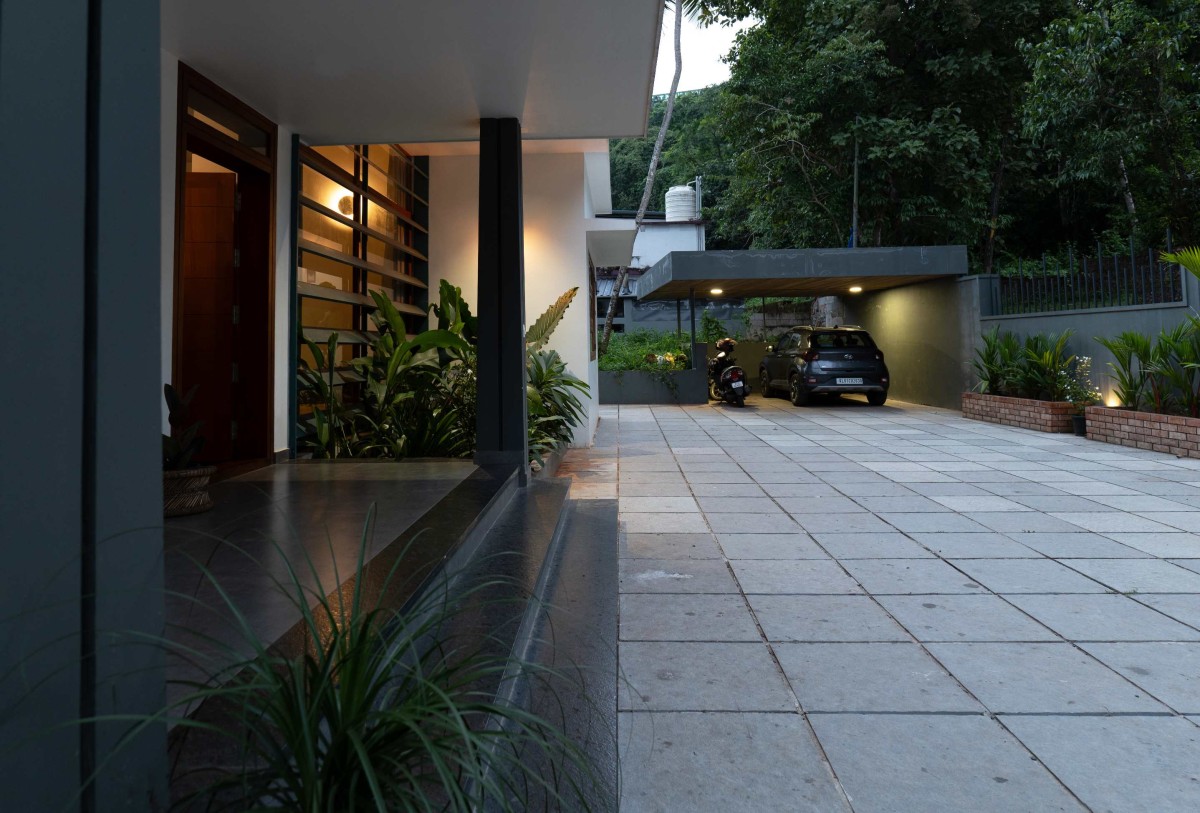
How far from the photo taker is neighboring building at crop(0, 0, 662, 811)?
49.6 inches

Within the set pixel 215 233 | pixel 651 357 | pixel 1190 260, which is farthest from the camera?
pixel 651 357

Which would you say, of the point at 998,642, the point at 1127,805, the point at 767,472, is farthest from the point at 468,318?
the point at 1127,805

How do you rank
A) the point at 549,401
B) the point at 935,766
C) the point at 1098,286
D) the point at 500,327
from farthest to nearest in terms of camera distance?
the point at 1098,286 < the point at 549,401 < the point at 500,327 < the point at 935,766

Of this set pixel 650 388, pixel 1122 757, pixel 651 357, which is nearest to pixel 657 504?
pixel 1122 757

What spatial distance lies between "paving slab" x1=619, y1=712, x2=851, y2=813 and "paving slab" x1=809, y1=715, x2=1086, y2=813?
79mm

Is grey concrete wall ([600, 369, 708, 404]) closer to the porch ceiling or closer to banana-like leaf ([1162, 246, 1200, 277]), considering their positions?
banana-like leaf ([1162, 246, 1200, 277])

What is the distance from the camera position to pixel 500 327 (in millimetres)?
6332

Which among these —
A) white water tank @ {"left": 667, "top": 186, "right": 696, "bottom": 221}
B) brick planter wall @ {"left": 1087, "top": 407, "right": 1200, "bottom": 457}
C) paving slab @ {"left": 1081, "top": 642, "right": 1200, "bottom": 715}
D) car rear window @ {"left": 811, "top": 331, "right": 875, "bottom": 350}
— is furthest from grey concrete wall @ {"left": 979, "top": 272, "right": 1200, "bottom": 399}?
white water tank @ {"left": 667, "top": 186, "right": 696, "bottom": 221}

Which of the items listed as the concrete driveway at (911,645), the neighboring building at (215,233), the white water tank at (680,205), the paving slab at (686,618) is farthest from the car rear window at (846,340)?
the paving slab at (686,618)

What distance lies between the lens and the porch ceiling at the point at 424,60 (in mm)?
4254

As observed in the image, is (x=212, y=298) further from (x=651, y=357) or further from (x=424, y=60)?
(x=651, y=357)

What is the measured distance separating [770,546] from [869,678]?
6.71 feet

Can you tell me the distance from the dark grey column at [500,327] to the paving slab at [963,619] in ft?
10.6

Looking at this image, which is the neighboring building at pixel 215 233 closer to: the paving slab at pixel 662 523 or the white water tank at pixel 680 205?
the paving slab at pixel 662 523
